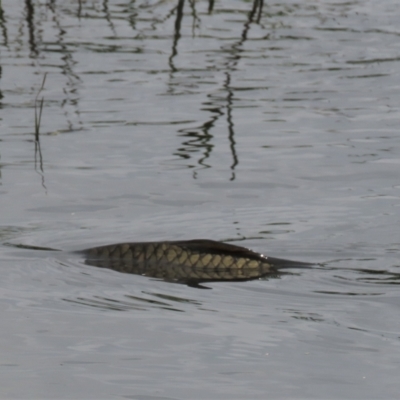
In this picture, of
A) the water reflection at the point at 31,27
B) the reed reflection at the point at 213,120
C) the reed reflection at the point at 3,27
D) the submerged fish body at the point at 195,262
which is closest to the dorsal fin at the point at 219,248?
the submerged fish body at the point at 195,262

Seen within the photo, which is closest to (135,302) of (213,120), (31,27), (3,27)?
(213,120)

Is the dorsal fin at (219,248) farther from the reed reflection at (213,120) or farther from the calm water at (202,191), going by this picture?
the reed reflection at (213,120)

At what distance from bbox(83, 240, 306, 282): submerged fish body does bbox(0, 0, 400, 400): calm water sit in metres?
0.14

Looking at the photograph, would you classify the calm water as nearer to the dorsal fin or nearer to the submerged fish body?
the submerged fish body

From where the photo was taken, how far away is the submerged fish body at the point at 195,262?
22.1ft

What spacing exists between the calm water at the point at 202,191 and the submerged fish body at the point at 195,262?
137mm

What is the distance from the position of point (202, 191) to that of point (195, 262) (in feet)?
6.52

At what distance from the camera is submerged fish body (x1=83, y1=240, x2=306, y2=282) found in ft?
22.1

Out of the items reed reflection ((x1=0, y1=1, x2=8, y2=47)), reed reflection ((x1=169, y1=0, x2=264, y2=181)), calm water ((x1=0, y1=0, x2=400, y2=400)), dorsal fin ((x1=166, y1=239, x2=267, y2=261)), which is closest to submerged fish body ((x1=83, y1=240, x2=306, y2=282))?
dorsal fin ((x1=166, y1=239, x2=267, y2=261))

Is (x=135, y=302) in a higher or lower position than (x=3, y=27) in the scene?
higher

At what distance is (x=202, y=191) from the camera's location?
8766mm

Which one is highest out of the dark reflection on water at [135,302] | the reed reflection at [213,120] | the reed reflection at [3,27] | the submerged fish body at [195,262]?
the dark reflection on water at [135,302]

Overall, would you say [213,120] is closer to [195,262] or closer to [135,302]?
[195,262]

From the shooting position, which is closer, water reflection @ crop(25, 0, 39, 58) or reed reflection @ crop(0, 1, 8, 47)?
water reflection @ crop(25, 0, 39, 58)
